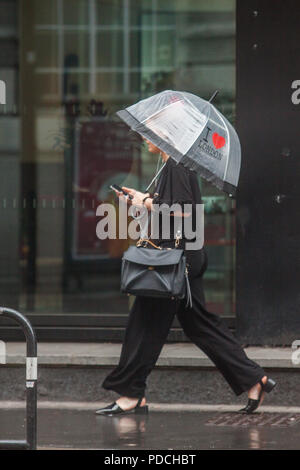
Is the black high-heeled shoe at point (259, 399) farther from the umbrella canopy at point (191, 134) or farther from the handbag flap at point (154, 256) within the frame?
the umbrella canopy at point (191, 134)

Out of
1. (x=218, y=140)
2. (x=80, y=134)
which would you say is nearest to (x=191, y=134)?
(x=218, y=140)

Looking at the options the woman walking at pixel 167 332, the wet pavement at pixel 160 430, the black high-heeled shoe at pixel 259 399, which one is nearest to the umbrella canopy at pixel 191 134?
the woman walking at pixel 167 332

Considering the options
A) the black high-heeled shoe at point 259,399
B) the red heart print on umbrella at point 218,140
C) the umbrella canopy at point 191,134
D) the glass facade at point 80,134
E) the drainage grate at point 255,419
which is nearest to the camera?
the umbrella canopy at point 191,134

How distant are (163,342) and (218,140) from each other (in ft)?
4.66

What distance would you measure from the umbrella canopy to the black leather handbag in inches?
22.8

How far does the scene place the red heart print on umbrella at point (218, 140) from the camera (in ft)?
24.5

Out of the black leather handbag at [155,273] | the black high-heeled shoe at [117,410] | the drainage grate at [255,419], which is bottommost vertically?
the drainage grate at [255,419]

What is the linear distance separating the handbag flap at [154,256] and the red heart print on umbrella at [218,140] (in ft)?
2.42

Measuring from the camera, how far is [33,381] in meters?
6.07

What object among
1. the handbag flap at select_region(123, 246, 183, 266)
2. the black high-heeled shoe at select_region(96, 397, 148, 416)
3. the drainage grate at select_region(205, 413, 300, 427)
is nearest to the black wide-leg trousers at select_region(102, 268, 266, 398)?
the black high-heeled shoe at select_region(96, 397, 148, 416)

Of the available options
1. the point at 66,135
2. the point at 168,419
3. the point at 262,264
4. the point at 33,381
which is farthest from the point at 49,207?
the point at 33,381

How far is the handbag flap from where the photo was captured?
24.6ft

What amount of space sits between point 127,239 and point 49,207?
0.74 metres

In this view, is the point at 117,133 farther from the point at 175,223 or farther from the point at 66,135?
the point at 175,223
